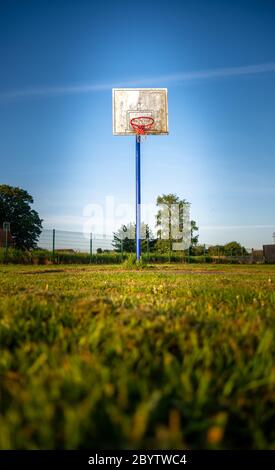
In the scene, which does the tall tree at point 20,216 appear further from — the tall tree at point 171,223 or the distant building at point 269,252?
the distant building at point 269,252

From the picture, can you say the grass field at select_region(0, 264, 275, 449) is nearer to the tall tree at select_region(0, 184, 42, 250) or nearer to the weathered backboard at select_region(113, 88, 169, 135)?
the weathered backboard at select_region(113, 88, 169, 135)

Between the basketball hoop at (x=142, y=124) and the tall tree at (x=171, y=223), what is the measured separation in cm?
1987

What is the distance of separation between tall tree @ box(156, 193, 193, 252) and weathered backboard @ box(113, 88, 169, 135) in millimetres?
19761

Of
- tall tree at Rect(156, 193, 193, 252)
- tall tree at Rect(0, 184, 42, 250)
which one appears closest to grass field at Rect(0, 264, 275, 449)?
tall tree at Rect(156, 193, 193, 252)

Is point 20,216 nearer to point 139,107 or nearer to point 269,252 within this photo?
point 269,252

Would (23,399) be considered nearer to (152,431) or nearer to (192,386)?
(152,431)

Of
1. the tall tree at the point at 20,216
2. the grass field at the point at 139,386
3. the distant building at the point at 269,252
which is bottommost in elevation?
the grass field at the point at 139,386

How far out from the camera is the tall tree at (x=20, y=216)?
42.4 m

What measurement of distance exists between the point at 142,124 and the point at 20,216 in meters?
34.2

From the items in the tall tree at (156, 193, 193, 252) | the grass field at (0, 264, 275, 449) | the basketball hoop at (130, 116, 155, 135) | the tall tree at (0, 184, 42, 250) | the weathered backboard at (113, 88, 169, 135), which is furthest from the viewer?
the tall tree at (0, 184, 42, 250)

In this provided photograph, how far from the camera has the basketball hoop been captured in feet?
45.8

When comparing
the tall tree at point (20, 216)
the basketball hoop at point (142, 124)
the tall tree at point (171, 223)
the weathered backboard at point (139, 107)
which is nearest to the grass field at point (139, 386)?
the basketball hoop at point (142, 124)

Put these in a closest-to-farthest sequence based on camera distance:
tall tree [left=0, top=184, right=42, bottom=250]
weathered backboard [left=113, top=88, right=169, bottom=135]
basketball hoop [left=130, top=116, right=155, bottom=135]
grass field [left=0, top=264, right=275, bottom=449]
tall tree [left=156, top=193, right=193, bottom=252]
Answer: grass field [left=0, top=264, right=275, bottom=449], basketball hoop [left=130, top=116, right=155, bottom=135], weathered backboard [left=113, top=88, right=169, bottom=135], tall tree [left=156, top=193, right=193, bottom=252], tall tree [left=0, top=184, right=42, bottom=250]

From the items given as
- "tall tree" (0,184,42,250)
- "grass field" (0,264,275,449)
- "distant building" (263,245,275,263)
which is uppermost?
"tall tree" (0,184,42,250)
